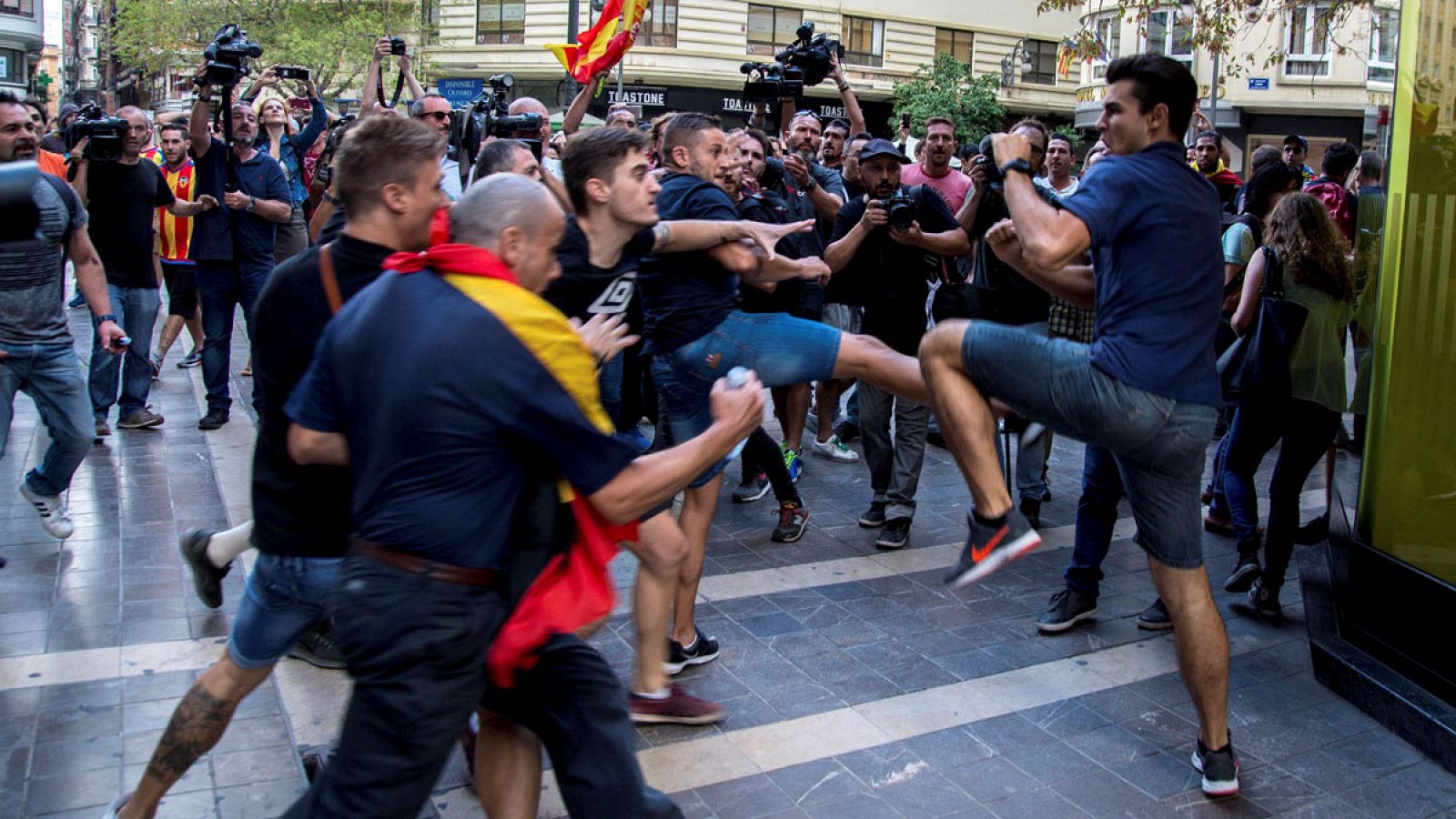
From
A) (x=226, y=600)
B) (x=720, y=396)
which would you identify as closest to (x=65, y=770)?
(x=226, y=600)

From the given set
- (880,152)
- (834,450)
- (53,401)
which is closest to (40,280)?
(53,401)

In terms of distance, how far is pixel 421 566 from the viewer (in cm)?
258

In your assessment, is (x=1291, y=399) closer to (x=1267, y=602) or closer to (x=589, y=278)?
(x=1267, y=602)

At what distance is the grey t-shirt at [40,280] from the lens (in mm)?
6137

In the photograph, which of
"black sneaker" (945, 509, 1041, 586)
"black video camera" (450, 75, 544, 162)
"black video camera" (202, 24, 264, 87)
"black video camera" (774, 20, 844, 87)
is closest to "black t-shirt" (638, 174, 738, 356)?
"black sneaker" (945, 509, 1041, 586)

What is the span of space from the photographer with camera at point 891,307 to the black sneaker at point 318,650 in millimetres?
2852

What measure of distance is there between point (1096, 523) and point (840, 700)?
60.1 inches

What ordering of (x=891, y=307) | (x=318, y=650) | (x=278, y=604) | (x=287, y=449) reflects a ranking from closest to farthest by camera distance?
(x=287, y=449) → (x=278, y=604) → (x=318, y=650) → (x=891, y=307)

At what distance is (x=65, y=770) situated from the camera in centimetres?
399

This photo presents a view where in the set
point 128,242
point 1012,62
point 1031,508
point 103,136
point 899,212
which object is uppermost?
point 1012,62

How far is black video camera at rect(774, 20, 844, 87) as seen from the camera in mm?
9344

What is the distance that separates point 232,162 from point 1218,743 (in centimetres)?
783

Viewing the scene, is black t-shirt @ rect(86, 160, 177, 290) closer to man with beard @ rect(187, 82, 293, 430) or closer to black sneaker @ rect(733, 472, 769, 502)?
man with beard @ rect(187, 82, 293, 430)

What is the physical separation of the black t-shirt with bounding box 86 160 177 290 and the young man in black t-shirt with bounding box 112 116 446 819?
620cm
